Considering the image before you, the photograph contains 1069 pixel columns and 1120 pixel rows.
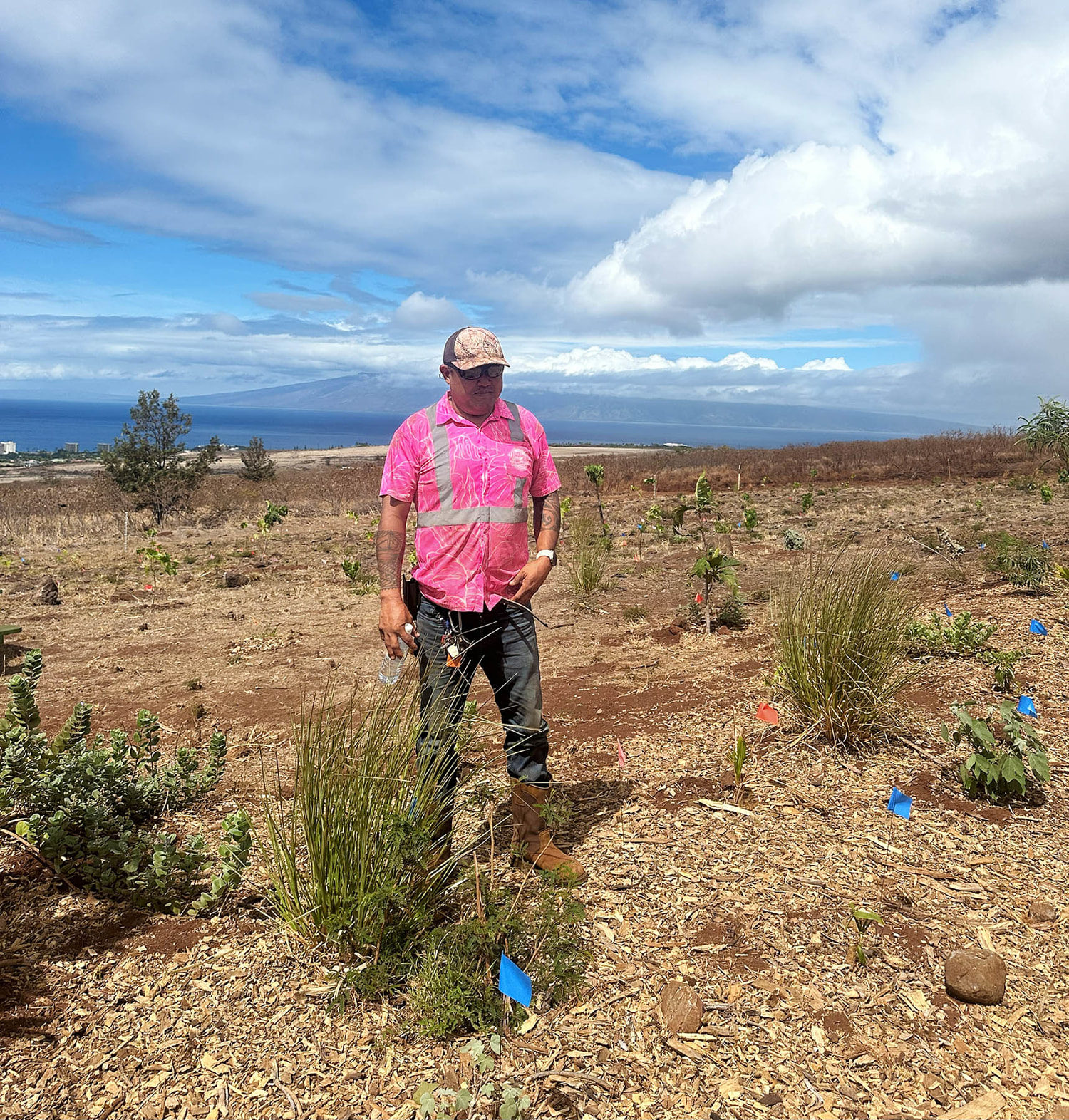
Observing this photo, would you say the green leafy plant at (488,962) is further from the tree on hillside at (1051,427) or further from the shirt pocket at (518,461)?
the tree on hillside at (1051,427)

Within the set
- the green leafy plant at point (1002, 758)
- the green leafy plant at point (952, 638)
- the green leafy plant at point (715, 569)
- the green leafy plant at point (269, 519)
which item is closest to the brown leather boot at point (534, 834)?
the green leafy plant at point (1002, 758)

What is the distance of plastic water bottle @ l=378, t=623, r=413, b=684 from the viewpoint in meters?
2.55

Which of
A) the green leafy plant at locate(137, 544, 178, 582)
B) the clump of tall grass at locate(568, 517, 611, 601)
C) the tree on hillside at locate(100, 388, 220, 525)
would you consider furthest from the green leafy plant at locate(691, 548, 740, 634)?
the tree on hillside at locate(100, 388, 220, 525)

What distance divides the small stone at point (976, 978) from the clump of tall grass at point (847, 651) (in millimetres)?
1474

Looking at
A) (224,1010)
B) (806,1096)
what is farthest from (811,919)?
(224,1010)

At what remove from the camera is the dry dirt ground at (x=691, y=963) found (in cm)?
198

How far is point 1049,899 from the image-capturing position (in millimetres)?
2611

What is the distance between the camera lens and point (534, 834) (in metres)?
2.80

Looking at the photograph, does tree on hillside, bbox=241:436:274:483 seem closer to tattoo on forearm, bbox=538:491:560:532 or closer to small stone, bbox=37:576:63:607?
small stone, bbox=37:576:63:607

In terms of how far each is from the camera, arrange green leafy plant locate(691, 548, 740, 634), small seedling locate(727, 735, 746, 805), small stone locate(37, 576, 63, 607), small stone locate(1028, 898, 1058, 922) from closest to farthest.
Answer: small stone locate(1028, 898, 1058, 922), small seedling locate(727, 735, 746, 805), green leafy plant locate(691, 548, 740, 634), small stone locate(37, 576, 63, 607)

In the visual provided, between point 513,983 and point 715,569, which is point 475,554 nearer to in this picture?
point 513,983

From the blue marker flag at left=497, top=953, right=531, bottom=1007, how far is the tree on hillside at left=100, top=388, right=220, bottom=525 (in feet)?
60.9

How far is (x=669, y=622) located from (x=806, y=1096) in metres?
5.06

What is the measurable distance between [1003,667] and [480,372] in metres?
3.27
